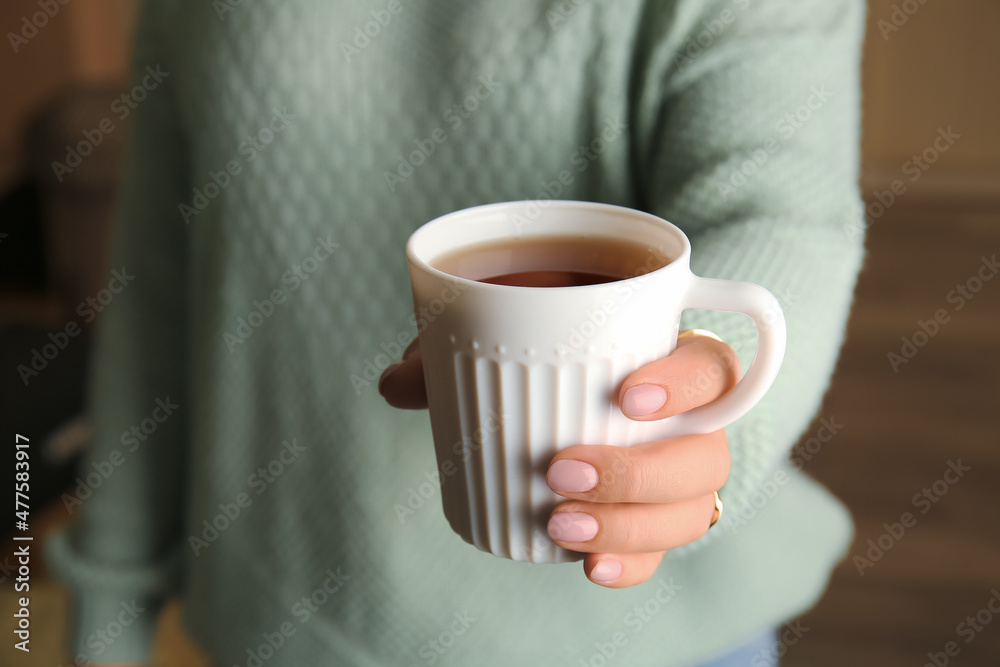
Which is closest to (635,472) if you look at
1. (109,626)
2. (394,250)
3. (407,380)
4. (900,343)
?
(407,380)

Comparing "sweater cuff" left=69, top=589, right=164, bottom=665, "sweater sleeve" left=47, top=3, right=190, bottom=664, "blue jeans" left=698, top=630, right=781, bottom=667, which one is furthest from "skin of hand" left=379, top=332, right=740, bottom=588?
"sweater cuff" left=69, top=589, right=164, bottom=665

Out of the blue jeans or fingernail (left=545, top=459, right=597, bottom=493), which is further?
the blue jeans

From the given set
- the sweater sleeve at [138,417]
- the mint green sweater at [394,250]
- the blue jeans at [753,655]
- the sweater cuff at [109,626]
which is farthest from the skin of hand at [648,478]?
the sweater cuff at [109,626]

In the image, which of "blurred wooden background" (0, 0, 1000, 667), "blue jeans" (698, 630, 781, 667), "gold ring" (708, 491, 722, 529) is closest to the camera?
"gold ring" (708, 491, 722, 529)

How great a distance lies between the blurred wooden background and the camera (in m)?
1.88

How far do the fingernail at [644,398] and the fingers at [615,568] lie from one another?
9 centimetres

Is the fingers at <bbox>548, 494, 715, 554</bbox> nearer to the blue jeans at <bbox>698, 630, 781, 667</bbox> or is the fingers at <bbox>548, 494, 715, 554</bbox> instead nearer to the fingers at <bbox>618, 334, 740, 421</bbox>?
the fingers at <bbox>618, 334, 740, 421</bbox>

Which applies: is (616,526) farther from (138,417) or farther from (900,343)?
(900,343)

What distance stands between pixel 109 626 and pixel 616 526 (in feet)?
2.40

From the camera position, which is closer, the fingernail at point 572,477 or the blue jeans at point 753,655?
the fingernail at point 572,477

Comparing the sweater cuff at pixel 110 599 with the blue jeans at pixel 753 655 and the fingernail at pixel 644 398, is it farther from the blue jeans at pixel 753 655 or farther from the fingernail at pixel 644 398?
the fingernail at pixel 644 398

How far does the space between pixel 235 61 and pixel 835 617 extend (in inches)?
70.6

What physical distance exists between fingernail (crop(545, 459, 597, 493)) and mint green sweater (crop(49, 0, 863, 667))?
0.17 metres

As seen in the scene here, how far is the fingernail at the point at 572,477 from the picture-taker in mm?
427
